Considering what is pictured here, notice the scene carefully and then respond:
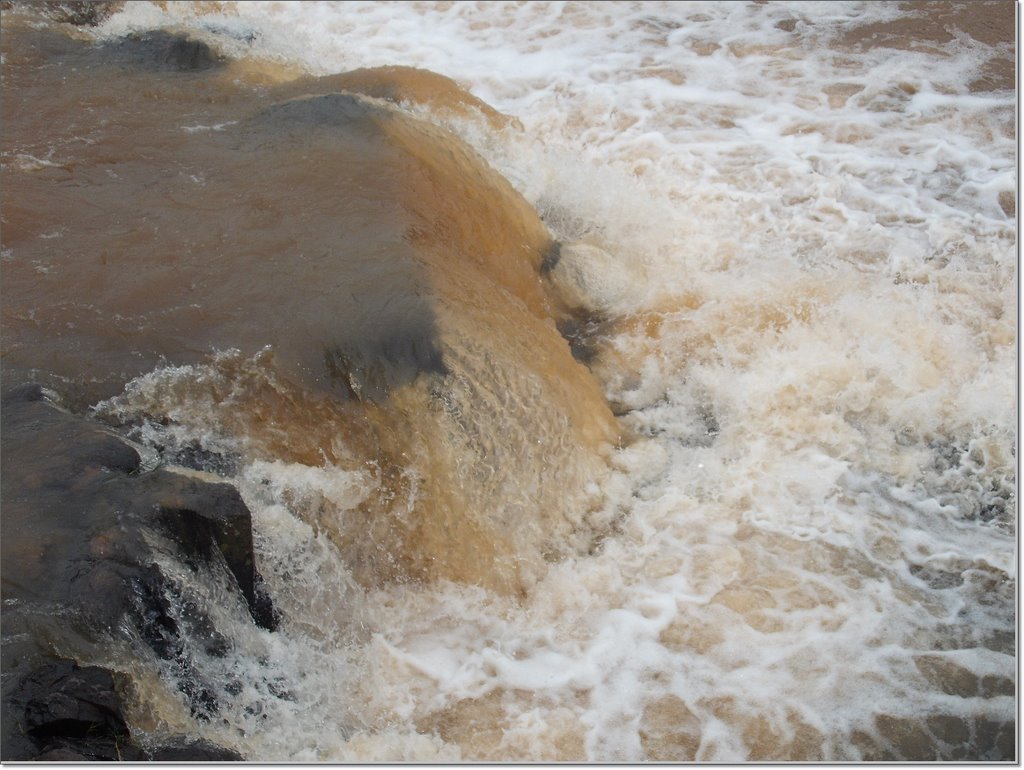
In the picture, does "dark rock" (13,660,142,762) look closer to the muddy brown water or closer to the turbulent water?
the turbulent water

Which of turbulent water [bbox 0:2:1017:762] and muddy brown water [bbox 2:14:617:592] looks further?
muddy brown water [bbox 2:14:617:592]

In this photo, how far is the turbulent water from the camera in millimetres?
3855

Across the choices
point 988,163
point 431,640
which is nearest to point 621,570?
point 431,640

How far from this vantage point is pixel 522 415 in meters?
4.36

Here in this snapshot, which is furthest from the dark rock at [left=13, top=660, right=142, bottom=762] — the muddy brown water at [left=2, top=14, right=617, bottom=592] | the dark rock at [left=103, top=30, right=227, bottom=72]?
the dark rock at [left=103, top=30, right=227, bottom=72]

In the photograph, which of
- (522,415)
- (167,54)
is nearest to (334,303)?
(522,415)

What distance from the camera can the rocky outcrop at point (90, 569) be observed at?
3014 millimetres

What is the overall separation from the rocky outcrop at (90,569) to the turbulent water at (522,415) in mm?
97

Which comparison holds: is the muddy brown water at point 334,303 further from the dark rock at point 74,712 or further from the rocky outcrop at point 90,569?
the dark rock at point 74,712

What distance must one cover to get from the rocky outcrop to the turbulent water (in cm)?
10

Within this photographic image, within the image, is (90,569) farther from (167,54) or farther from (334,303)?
(167,54)

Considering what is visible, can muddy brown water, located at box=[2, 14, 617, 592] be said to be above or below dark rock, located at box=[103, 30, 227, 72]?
below

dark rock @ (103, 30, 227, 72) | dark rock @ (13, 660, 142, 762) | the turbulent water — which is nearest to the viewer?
dark rock @ (13, 660, 142, 762)

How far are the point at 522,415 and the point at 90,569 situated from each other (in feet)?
6.34
